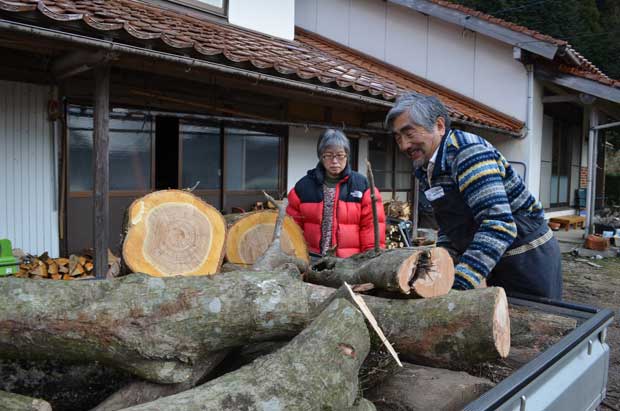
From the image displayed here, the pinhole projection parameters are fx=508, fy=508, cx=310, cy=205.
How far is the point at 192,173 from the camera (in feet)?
20.5

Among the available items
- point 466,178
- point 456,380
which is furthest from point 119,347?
point 466,178

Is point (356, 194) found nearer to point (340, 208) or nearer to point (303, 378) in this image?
point (340, 208)

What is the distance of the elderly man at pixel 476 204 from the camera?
1937mm

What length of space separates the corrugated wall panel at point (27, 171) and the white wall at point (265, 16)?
10.1 feet

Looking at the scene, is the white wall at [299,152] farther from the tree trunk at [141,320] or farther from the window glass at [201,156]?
the tree trunk at [141,320]

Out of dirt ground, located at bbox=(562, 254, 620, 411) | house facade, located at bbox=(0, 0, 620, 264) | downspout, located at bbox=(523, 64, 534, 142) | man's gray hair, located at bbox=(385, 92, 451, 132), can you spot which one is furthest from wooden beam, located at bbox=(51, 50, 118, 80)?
downspout, located at bbox=(523, 64, 534, 142)

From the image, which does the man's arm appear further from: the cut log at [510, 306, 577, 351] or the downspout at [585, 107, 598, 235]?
the downspout at [585, 107, 598, 235]

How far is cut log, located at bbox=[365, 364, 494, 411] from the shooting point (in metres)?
1.46

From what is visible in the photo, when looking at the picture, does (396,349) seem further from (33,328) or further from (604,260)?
(604,260)

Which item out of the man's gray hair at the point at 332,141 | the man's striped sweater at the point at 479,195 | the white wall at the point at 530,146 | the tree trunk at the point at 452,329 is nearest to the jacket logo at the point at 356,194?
the man's gray hair at the point at 332,141

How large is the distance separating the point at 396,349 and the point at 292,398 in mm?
520

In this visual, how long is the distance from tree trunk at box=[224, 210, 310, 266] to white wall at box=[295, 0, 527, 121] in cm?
809

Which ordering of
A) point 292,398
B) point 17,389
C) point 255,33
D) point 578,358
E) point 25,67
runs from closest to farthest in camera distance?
point 292,398
point 17,389
point 578,358
point 25,67
point 255,33

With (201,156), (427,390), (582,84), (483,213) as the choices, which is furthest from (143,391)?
(582,84)
